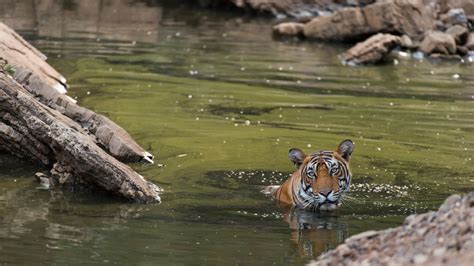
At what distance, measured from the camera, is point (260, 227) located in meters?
9.20

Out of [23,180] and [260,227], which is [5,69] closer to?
[23,180]

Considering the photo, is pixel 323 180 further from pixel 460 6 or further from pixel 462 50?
pixel 460 6

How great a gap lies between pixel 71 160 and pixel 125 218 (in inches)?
39.9

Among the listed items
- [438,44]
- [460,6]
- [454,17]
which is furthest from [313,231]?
[460,6]

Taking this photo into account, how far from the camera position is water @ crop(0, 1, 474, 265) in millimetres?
8688

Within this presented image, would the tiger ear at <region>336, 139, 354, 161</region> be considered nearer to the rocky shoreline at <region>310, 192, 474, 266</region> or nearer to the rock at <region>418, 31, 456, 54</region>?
the rocky shoreline at <region>310, 192, 474, 266</region>

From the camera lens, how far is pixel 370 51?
2145 centimetres

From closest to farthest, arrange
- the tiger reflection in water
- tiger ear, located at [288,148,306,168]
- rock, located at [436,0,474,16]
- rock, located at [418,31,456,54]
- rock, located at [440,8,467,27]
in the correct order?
the tiger reflection in water < tiger ear, located at [288,148,306,168] < rock, located at [418,31,456,54] < rock, located at [440,8,467,27] < rock, located at [436,0,474,16]

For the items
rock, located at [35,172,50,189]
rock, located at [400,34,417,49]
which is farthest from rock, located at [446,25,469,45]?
rock, located at [35,172,50,189]

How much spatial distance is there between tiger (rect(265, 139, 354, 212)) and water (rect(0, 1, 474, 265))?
0.16m

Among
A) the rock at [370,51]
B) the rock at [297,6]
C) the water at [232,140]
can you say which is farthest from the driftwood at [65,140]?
the rock at [297,6]

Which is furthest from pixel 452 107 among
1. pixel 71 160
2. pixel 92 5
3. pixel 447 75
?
pixel 92 5

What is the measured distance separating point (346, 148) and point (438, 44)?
13.2 m

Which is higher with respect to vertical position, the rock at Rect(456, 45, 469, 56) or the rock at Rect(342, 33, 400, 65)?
the rock at Rect(342, 33, 400, 65)
